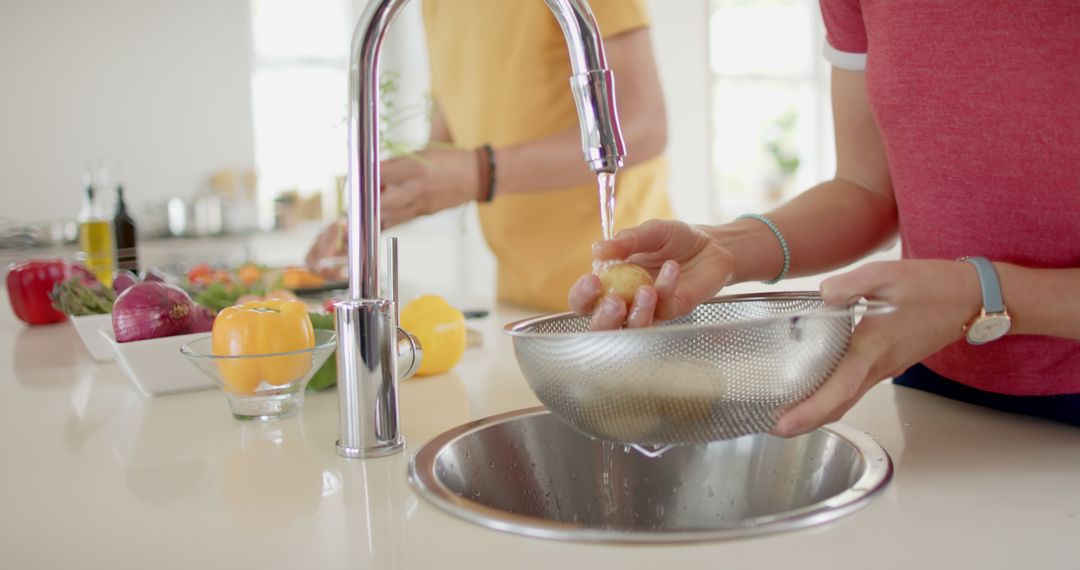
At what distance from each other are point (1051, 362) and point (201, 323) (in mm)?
960

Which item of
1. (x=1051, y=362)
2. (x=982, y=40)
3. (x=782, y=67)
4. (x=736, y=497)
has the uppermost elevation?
(x=782, y=67)

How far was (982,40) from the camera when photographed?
3.00 ft

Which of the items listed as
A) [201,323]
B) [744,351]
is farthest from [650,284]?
[201,323]

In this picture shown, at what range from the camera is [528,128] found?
2080mm

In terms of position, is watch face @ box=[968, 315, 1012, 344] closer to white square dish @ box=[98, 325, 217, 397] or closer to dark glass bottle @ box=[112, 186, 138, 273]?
white square dish @ box=[98, 325, 217, 397]

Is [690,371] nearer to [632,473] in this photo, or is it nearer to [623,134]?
[632,473]

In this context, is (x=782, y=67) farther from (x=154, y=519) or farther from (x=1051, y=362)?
(x=154, y=519)

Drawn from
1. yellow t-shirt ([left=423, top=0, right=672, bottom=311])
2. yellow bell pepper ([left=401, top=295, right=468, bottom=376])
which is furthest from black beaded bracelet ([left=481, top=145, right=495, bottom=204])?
yellow bell pepper ([left=401, top=295, right=468, bottom=376])

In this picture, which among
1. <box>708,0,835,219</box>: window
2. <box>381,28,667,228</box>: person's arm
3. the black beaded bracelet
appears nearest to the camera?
<box>381,28,667,228</box>: person's arm

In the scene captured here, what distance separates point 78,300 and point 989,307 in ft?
4.23

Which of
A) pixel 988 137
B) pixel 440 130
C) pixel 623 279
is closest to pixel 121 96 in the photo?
pixel 440 130

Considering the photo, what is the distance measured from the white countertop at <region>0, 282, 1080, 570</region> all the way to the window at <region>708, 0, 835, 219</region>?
14.2 feet

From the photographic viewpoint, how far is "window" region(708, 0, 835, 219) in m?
5.32

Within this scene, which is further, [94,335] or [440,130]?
[440,130]
